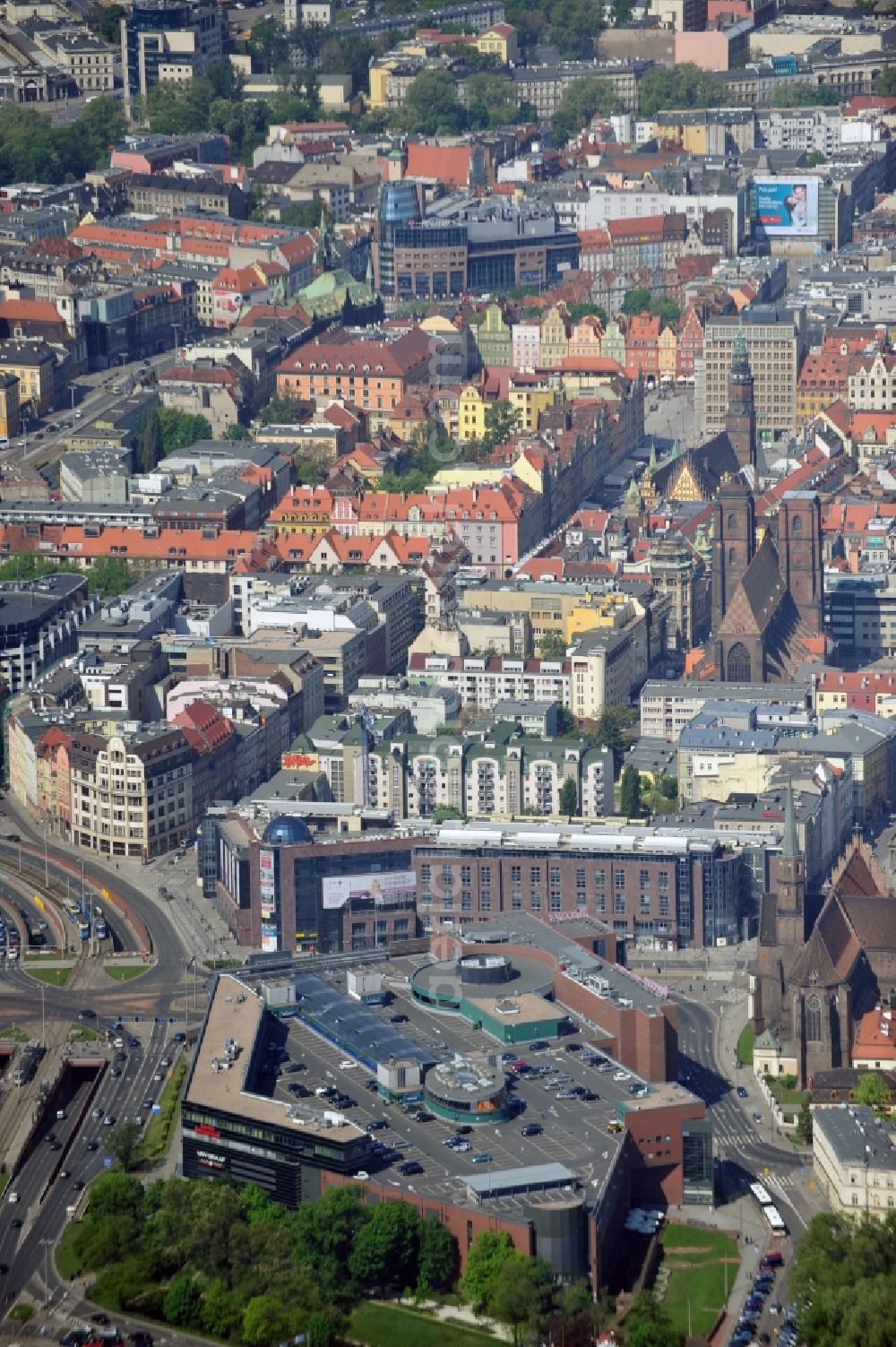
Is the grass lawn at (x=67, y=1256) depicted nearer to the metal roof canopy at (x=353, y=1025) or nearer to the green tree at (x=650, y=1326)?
the metal roof canopy at (x=353, y=1025)

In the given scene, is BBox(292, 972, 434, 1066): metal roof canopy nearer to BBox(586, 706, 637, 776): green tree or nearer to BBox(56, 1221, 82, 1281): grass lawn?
BBox(56, 1221, 82, 1281): grass lawn

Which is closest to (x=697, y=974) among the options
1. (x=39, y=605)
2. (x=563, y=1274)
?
(x=563, y=1274)

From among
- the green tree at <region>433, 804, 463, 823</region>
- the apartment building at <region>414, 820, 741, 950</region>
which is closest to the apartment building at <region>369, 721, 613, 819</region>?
the green tree at <region>433, 804, 463, 823</region>

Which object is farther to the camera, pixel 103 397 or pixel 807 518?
pixel 103 397

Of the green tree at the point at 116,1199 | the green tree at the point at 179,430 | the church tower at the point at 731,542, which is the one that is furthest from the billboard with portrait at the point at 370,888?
the green tree at the point at 179,430

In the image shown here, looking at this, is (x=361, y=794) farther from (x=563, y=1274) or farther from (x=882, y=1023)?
(x=563, y=1274)
